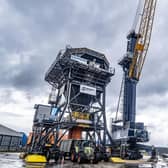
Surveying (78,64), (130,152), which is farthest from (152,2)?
(130,152)

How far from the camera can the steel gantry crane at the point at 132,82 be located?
5031cm

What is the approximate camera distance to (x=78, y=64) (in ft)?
141

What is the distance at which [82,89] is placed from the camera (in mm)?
44125

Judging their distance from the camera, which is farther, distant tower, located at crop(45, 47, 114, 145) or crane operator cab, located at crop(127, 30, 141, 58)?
crane operator cab, located at crop(127, 30, 141, 58)

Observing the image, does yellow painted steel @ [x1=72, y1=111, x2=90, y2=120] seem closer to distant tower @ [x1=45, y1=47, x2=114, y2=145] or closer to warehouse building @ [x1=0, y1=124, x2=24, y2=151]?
distant tower @ [x1=45, y1=47, x2=114, y2=145]

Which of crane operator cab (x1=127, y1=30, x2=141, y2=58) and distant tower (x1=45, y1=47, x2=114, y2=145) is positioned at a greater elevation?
crane operator cab (x1=127, y1=30, x2=141, y2=58)

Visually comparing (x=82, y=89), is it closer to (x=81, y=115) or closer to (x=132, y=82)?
(x=81, y=115)

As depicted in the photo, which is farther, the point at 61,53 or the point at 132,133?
the point at 132,133

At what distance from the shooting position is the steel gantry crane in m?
50.3

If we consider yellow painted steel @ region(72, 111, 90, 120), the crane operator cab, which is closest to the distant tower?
yellow painted steel @ region(72, 111, 90, 120)

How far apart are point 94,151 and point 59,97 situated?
86.9 ft

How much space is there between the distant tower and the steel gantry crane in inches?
371

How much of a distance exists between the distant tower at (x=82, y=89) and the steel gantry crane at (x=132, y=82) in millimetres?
9424

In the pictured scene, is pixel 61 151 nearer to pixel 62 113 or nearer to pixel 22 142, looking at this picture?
pixel 62 113
